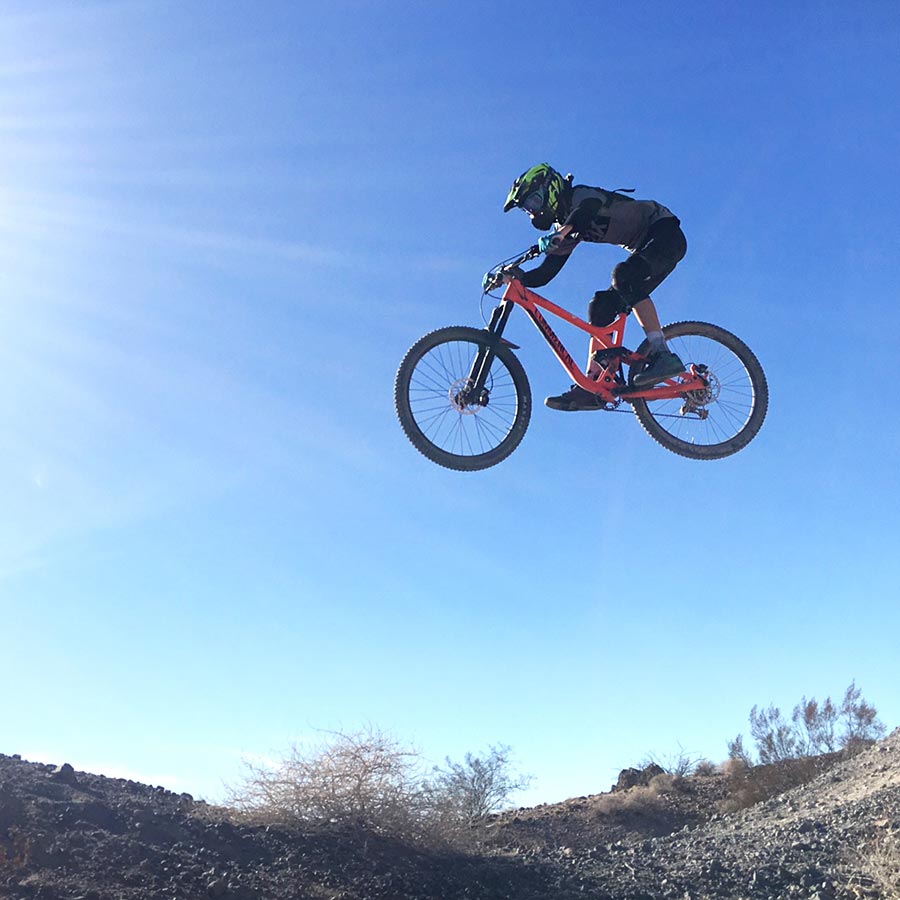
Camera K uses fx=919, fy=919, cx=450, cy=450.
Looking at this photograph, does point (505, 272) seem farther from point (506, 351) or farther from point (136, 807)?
point (136, 807)

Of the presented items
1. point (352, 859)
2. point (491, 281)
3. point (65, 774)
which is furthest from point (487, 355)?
point (65, 774)

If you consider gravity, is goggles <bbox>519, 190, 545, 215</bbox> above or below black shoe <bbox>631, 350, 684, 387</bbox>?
above

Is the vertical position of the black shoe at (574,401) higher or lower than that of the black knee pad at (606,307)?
lower

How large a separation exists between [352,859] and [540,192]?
316 inches

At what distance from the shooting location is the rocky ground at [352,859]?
9062mm

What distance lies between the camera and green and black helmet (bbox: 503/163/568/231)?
8.87 meters

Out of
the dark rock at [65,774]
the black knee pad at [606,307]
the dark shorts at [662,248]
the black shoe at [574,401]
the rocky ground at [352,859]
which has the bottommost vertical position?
the rocky ground at [352,859]

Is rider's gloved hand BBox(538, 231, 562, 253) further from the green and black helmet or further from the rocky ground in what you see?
the rocky ground

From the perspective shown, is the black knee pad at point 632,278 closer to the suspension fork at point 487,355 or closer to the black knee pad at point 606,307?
the black knee pad at point 606,307

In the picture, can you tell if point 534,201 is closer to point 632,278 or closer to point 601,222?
point 601,222

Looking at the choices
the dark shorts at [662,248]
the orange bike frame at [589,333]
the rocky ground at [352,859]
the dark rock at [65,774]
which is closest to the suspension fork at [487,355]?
the orange bike frame at [589,333]

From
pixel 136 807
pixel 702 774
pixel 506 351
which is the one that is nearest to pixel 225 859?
pixel 136 807

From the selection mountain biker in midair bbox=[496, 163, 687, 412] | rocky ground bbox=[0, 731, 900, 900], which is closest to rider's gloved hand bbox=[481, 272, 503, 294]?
mountain biker in midair bbox=[496, 163, 687, 412]

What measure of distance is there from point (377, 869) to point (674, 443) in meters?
6.12
